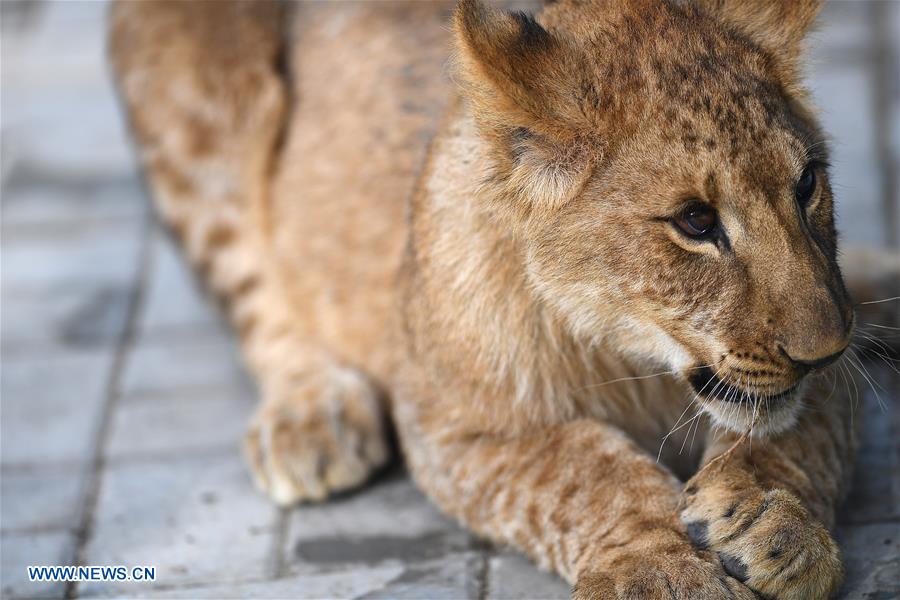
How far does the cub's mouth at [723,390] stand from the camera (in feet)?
10.2

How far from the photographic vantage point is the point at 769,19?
3.41 metres

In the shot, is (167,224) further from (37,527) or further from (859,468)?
(859,468)

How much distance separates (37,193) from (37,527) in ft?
8.16

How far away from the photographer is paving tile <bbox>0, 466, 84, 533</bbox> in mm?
4129

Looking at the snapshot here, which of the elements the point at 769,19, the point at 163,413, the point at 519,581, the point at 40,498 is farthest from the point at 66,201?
the point at 769,19

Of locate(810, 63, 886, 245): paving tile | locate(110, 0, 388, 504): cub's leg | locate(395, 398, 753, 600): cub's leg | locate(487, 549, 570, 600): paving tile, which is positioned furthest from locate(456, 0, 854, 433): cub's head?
locate(110, 0, 388, 504): cub's leg

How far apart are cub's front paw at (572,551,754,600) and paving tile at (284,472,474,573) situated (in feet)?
2.26

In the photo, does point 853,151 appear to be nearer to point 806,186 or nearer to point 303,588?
point 806,186

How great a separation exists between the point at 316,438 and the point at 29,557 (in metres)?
0.91

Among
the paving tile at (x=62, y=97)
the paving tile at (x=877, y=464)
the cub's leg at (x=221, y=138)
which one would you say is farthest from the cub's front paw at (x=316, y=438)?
the paving tile at (x=62, y=97)

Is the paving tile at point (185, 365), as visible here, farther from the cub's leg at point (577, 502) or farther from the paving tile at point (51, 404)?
the cub's leg at point (577, 502)

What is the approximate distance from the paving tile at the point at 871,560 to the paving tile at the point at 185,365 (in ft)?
7.21

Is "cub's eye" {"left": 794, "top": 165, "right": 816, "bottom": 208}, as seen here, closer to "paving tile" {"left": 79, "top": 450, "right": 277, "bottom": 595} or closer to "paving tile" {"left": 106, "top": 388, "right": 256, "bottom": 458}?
"paving tile" {"left": 79, "top": 450, "right": 277, "bottom": 595}

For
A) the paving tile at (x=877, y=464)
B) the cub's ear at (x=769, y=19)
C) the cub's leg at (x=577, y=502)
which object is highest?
the cub's ear at (x=769, y=19)
